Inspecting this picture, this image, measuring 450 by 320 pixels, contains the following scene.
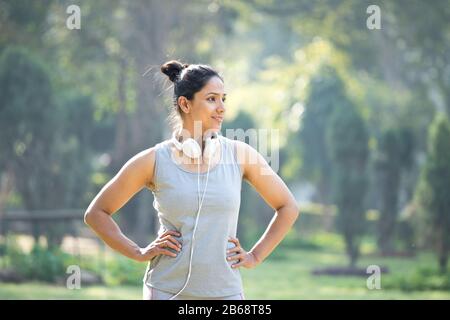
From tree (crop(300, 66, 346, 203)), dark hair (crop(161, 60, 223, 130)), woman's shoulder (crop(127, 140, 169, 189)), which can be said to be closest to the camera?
woman's shoulder (crop(127, 140, 169, 189))

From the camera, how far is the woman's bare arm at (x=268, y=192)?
3771 mm

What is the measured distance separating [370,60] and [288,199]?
870 inches

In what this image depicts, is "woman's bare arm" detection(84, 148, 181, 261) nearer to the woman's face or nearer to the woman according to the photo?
the woman

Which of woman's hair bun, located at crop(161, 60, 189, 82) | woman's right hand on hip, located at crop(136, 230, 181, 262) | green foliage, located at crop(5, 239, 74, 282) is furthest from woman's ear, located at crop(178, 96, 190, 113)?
→ green foliage, located at crop(5, 239, 74, 282)

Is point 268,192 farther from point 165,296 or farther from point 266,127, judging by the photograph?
point 266,127

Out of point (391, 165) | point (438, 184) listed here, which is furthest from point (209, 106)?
point (391, 165)

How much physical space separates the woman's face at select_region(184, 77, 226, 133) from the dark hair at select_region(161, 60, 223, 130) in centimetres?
3

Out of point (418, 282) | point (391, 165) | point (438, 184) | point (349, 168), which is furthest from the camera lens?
point (391, 165)

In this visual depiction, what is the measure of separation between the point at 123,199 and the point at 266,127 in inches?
859

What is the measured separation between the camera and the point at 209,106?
151 inches

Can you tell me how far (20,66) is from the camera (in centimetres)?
1463

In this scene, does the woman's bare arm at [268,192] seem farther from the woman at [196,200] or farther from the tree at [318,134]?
the tree at [318,134]

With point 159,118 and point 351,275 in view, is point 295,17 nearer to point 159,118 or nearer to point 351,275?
point 159,118

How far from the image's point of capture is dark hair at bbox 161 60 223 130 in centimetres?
388
